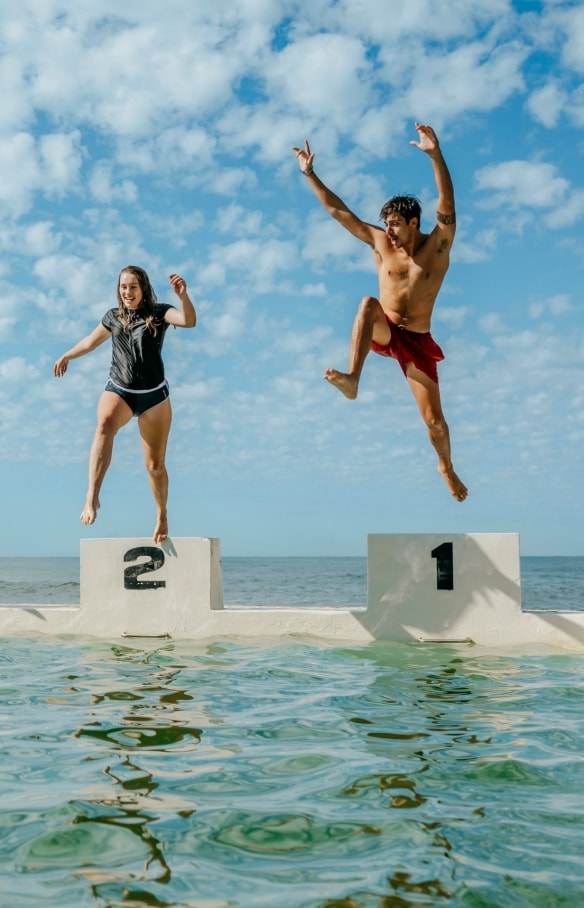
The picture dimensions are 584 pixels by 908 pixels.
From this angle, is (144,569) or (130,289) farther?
(130,289)

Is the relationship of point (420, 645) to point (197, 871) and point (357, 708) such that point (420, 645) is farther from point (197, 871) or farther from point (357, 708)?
point (197, 871)

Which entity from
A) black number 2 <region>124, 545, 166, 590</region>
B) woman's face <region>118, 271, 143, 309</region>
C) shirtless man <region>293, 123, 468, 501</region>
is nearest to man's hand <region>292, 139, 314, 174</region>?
shirtless man <region>293, 123, 468, 501</region>

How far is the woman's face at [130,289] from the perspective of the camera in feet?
23.8

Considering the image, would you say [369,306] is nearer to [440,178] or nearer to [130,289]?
[440,178]

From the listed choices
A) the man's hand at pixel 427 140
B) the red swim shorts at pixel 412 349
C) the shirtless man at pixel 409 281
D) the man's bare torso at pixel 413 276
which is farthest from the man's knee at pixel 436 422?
the man's hand at pixel 427 140

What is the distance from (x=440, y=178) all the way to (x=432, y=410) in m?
1.78

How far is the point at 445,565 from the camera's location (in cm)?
650

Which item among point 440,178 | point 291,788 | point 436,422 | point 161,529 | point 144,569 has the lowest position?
point 291,788

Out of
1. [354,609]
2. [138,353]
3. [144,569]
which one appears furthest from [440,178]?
[144,569]

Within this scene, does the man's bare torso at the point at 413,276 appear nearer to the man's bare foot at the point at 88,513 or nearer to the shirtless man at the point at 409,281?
the shirtless man at the point at 409,281

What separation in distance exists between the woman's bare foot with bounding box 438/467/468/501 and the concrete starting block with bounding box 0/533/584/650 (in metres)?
0.76

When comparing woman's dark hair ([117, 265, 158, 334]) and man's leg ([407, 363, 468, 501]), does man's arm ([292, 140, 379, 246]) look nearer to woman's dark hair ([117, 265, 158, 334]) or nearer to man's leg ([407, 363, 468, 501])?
man's leg ([407, 363, 468, 501])

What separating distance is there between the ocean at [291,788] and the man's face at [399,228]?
327 centimetres

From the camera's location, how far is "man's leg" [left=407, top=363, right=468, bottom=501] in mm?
A: 6852
